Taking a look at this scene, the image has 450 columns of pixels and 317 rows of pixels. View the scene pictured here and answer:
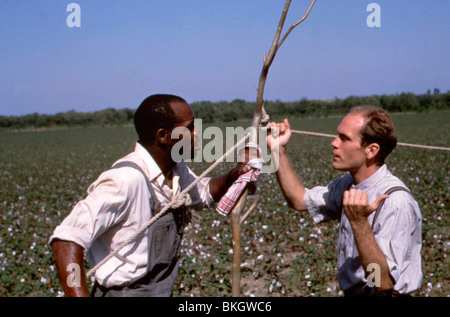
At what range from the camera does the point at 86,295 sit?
1911mm

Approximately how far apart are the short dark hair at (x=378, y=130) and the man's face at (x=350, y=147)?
0.03 m

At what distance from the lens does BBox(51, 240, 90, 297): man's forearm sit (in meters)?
1.81

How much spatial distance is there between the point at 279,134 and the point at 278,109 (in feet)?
202

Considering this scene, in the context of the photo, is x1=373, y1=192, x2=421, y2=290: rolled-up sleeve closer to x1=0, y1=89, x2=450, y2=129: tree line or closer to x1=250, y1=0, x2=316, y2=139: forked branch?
x1=250, y1=0, x2=316, y2=139: forked branch

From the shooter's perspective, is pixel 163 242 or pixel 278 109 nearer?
pixel 163 242

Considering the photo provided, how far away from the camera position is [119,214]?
207 cm

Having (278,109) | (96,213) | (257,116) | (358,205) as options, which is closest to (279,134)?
(257,116)

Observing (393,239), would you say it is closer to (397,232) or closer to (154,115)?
(397,232)

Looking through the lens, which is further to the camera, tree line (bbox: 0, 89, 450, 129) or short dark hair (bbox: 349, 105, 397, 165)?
tree line (bbox: 0, 89, 450, 129)

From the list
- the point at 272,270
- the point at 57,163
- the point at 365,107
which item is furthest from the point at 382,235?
the point at 57,163

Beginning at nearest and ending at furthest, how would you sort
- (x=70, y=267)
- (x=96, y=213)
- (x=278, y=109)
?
(x=70, y=267) → (x=96, y=213) → (x=278, y=109)

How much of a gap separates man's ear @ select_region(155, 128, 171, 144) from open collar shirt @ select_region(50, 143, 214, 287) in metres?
0.10

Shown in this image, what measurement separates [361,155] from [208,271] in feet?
11.5

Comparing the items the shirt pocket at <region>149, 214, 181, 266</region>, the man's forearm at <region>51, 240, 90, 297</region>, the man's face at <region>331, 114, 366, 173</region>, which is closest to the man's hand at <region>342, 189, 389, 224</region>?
the man's face at <region>331, 114, 366, 173</region>
